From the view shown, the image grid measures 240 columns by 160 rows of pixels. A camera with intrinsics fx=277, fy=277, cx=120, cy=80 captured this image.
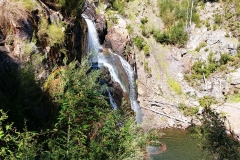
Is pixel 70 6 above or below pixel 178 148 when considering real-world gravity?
above

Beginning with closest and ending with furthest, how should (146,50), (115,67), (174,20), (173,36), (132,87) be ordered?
(115,67) < (132,87) < (146,50) < (173,36) < (174,20)

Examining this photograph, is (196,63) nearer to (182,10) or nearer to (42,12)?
Answer: (182,10)

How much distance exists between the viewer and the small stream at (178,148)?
10766mm

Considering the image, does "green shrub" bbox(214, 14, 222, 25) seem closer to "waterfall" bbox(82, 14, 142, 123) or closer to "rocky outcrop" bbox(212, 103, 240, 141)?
"rocky outcrop" bbox(212, 103, 240, 141)

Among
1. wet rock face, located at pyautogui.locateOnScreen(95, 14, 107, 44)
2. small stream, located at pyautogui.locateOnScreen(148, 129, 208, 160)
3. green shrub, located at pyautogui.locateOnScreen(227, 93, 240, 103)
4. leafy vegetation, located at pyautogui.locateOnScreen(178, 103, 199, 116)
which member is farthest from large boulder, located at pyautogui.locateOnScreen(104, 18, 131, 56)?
green shrub, located at pyautogui.locateOnScreen(227, 93, 240, 103)

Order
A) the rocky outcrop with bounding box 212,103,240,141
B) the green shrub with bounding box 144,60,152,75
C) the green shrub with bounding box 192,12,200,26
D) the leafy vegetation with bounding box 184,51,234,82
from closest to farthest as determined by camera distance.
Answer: the rocky outcrop with bounding box 212,103,240,141, the green shrub with bounding box 144,60,152,75, the leafy vegetation with bounding box 184,51,234,82, the green shrub with bounding box 192,12,200,26

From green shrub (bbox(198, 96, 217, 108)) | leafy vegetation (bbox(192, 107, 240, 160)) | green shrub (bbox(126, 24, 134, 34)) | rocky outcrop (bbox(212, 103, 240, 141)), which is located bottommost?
rocky outcrop (bbox(212, 103, 240, 141))

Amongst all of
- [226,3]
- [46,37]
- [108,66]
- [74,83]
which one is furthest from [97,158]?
[226,3]

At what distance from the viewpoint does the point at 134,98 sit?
14.2 metres

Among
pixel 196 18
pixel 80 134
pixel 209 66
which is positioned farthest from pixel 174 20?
pixel 80 134

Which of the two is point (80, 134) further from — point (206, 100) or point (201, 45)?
point (201, 45)

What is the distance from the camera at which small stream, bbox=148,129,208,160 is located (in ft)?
35.3

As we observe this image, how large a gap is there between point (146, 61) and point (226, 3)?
7.37 meters

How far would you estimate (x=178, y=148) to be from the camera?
38.6 ft
